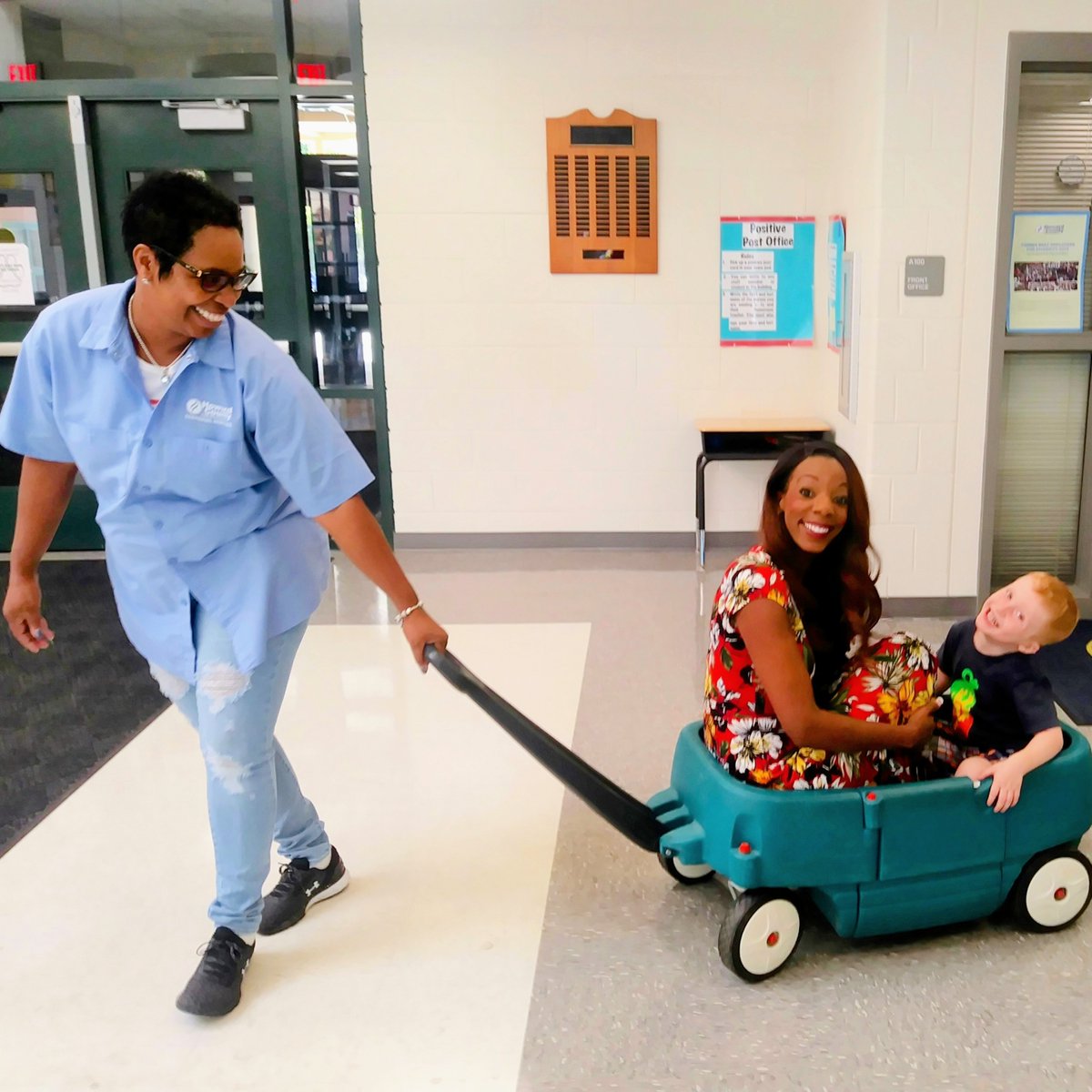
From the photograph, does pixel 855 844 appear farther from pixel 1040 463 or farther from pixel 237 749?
pixel 1040 463

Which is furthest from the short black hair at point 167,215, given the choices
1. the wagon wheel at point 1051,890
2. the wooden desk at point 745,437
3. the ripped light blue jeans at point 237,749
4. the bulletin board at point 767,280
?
the bulletin board at point 767,280

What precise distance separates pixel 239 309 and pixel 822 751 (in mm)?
3851

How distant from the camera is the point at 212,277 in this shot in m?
1.75

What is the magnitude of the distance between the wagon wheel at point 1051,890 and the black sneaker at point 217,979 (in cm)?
145

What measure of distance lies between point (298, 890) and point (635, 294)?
325 centimetres

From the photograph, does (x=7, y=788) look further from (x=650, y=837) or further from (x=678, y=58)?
(x=678, y=58)

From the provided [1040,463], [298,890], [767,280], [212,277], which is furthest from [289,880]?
[767,280]

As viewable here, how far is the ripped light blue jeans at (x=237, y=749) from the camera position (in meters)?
1.89

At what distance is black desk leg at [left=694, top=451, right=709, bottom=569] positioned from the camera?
4.61m

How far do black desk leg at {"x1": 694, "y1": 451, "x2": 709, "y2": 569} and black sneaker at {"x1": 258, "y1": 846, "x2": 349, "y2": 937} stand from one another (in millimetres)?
2691

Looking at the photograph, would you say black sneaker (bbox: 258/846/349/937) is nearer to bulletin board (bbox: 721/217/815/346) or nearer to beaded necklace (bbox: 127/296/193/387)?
beaded necklace (bbox: 127/296/193/387)

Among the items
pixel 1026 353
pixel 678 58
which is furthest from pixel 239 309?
pixel 1026 353

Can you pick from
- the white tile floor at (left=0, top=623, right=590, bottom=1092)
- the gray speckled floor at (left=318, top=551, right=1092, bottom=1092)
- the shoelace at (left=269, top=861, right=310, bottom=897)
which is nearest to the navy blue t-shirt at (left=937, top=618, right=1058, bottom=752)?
the gray speckled floor at (left=318, top=551, right=1092, bottom=1092)

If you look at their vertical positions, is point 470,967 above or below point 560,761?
below
